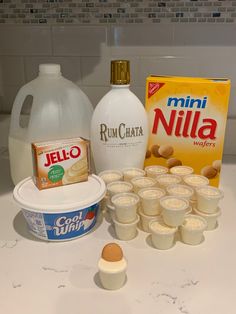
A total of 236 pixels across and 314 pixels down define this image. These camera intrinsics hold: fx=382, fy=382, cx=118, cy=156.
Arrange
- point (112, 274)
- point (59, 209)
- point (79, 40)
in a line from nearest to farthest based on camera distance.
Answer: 1. point (112, 274)
2. point (59, 209)
3. point (79, 40)

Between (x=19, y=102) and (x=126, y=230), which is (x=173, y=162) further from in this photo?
(x=19, y=102)

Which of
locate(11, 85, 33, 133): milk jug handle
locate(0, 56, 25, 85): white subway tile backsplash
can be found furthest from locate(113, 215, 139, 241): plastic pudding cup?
locate(0, 56, 25, 85): white subway tile backsplash

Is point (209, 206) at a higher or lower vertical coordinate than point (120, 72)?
lower

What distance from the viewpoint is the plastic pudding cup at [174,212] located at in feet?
2.08

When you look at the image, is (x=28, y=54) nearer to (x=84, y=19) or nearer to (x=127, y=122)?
(x=84, y=19)

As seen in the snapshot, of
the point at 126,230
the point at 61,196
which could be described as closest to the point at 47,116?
the point at 61,196

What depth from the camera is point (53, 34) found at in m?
1.04

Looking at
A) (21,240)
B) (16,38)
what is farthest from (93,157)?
(16,38)

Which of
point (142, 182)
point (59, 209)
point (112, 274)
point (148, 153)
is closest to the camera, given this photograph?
point (112, 274)

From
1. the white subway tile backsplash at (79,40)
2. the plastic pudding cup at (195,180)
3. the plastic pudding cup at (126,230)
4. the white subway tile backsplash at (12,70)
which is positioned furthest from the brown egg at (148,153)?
the white subway tile backsplash at (12,70)

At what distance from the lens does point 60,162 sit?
71cm

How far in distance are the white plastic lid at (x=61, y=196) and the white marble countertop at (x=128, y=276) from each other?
7 cm

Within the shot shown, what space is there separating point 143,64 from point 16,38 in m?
0.36

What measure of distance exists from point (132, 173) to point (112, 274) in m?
0.29
